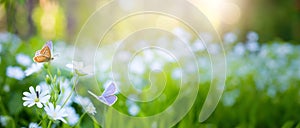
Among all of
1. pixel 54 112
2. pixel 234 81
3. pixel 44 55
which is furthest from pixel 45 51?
pixel 234 81

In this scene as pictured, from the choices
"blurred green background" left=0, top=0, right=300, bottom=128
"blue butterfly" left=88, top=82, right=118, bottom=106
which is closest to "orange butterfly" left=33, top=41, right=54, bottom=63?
"blue butterfly" left=88, top=82, right=118, bottom=106

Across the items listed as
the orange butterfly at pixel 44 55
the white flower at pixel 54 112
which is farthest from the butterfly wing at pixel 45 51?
the white flower at pixel 54 112

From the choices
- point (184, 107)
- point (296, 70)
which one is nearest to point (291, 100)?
point (184, 107)

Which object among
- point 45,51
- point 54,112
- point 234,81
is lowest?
point 54,112

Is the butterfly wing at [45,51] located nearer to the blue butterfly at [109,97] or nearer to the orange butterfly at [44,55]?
the orange butterfly at [44,55]

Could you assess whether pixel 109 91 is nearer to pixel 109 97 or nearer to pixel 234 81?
pixel 109 97

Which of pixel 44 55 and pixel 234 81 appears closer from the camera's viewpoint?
pixel 44 55

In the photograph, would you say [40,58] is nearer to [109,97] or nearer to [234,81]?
[109,97]

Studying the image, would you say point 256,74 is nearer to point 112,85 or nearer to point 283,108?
point 283,108

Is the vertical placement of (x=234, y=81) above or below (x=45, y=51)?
above

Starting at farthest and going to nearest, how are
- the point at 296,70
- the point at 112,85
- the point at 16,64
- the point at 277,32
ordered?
the point at 277,32
the point at 296,70
the point at 16,64
the point at 112,85

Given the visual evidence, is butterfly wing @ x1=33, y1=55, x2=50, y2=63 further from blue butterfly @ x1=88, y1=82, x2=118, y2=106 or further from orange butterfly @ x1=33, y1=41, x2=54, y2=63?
blue butterfly @ x1=88, y1=82, x2=118, y2=106
